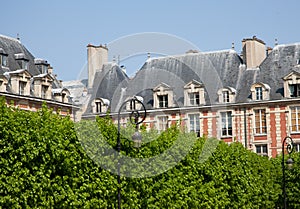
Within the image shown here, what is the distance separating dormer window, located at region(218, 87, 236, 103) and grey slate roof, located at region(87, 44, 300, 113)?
0.34 metres

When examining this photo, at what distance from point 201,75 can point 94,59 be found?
8266 mm

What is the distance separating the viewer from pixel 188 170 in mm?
18781

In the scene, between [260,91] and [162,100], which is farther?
[162,100]

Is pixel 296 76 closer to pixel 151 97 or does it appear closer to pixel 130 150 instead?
pixel 151 97

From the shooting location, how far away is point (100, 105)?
40.2 m

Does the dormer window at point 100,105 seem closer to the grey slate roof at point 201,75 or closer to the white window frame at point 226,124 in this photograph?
the grey slate roof at point 201,75

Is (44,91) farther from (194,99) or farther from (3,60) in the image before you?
(194,99)

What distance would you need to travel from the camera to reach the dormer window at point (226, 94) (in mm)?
36594

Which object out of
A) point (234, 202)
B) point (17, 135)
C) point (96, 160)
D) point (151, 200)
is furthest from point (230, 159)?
point (17, 135)

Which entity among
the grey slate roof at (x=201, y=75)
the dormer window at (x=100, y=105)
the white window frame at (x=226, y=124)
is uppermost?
the grey slate roof at (x=201, y=75)

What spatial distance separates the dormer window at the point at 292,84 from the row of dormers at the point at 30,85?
12.9 metres

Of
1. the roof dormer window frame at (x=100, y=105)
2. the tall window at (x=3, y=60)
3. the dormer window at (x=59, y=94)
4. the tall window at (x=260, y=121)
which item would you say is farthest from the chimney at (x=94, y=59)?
the tall window at (x=260, y=121)

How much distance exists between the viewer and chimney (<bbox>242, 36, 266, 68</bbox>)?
37.5 meters

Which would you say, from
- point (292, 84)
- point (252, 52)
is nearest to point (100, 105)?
point (252, 52)
